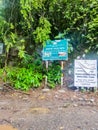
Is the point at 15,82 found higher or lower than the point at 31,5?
lower

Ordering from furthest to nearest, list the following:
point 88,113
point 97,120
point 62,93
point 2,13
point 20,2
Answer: point 2,13
point 20,2
point 62,93
point 88,113
point 97,120

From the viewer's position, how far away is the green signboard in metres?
8.10

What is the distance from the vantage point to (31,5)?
329 inches

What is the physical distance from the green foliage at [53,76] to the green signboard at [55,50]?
13.6 inches

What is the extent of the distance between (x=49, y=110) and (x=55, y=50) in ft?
7.01

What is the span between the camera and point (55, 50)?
8156 millimetres

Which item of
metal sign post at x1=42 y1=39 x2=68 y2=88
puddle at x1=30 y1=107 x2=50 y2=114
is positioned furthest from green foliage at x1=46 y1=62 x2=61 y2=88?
puddle at x1=30 y1=107 x2=50 y2=114

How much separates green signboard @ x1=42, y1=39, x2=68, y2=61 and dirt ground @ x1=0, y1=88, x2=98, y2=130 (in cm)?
86

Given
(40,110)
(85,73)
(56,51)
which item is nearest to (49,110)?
(40,110)

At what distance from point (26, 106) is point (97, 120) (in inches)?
66.7

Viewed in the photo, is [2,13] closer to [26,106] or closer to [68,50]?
[68,50]

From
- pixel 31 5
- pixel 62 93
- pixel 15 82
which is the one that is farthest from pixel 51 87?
pixel 31 5

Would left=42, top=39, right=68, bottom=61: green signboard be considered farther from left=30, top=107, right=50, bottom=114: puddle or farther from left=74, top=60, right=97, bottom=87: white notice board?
left=30, top=107, right=50, bottom=114: puddle

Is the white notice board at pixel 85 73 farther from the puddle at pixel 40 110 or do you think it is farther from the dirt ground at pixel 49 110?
the puddle at pixel 40 110
